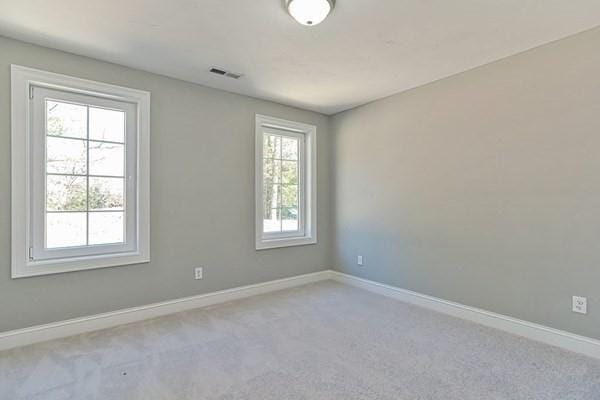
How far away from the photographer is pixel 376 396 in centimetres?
182

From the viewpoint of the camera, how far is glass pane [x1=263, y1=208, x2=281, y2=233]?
13.1ft

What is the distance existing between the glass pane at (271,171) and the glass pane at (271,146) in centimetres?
9

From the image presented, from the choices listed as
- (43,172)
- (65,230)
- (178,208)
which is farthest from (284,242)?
(43,172)

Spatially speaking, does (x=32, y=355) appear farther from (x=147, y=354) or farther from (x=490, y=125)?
(x=490, y=125)

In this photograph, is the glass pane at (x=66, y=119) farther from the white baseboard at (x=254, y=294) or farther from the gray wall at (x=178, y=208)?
the white baseboard at (x=254, y=294)

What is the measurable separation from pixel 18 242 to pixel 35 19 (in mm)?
1650

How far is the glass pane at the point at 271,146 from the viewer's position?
402 centimetres

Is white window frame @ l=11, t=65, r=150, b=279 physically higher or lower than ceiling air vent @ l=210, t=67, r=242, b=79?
lower

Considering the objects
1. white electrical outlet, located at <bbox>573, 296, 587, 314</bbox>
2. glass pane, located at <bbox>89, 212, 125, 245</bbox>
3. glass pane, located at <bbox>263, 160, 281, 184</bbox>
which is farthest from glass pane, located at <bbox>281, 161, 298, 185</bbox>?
white electrical outlet, located at <bbox>573, 296, 587, 314</bbox>

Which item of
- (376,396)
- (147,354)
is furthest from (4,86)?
(376,396)

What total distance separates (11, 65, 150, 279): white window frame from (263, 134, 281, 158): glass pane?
1428mm

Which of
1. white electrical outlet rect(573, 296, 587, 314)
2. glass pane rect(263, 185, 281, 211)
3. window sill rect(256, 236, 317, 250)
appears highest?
glass pane rect(263, 185, 281, 211)

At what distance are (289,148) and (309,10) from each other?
239cm

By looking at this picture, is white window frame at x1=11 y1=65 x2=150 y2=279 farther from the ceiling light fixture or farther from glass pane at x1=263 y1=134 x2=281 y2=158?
the ceiling light fixture
